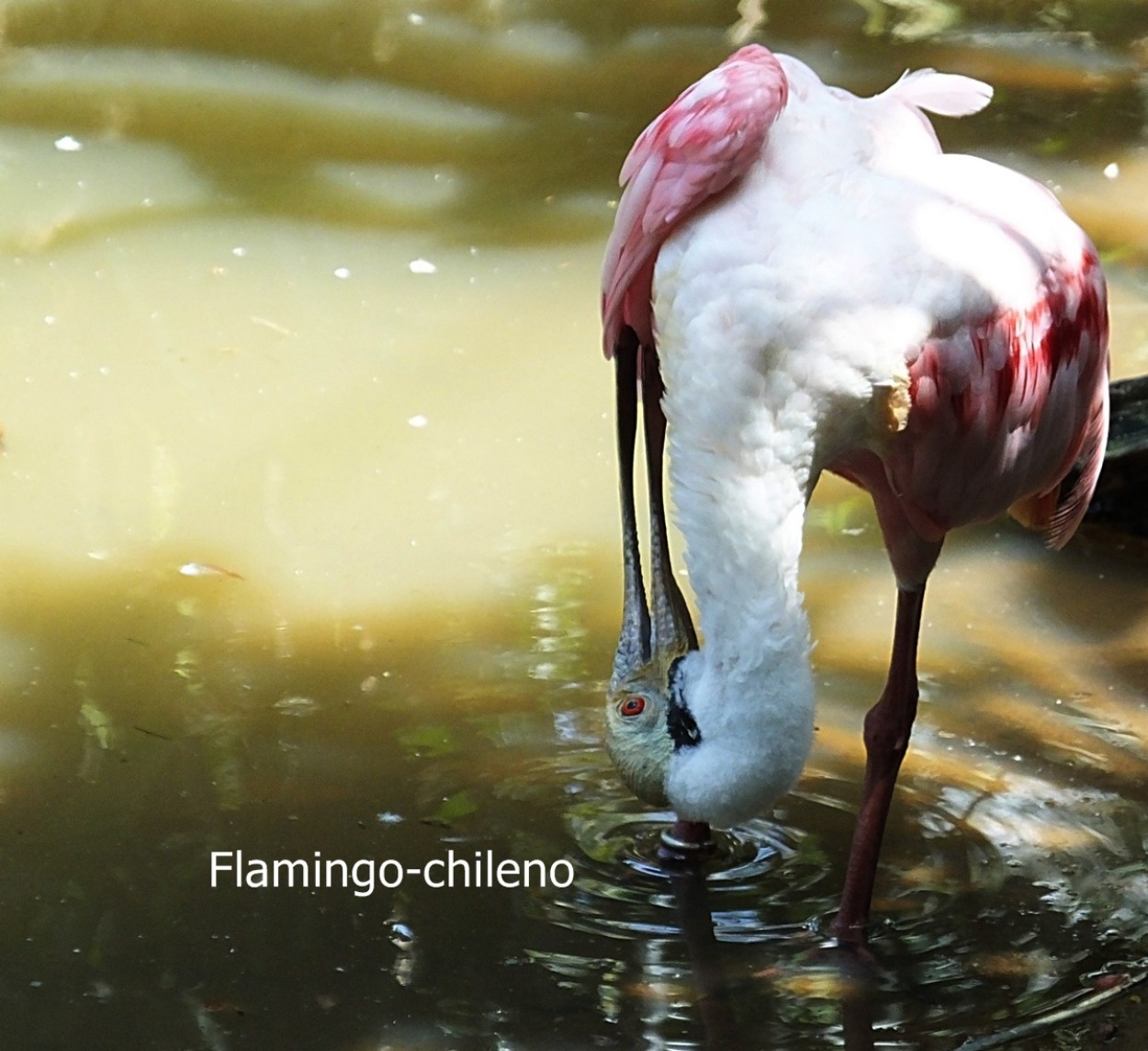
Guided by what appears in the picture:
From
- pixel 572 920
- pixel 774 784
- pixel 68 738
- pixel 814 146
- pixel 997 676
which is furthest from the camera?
pixel 997 676

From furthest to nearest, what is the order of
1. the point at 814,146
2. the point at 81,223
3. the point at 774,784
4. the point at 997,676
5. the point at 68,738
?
1. the point at 81,223
2. the point at 997,676
3. the point at 68,738
4. the point at 814,146
5. the point at 774,784

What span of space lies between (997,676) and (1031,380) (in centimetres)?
142

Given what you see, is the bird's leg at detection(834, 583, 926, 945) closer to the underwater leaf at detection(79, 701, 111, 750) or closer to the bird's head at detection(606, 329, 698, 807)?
the bird's head at detection(606, 329, 698, 807)

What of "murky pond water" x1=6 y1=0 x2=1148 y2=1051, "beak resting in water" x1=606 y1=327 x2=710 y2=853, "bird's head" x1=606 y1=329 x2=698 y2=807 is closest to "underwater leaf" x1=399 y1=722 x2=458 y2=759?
"murky pond water" x1=6 y1=0 x2=1148 y2=1051

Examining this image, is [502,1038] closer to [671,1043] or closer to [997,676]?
[671,1043]

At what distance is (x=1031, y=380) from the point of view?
421cm

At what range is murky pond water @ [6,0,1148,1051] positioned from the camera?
4.10 meters

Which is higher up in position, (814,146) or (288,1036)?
(814,146)

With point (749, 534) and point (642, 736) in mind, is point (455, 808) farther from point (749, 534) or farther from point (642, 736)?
point (749, 534)

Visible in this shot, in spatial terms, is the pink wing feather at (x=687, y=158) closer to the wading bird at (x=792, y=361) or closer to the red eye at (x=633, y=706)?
the wading bird at (x=792, y=361)

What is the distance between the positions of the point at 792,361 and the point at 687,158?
20.2 inches

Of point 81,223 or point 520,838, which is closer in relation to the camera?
point 520,838

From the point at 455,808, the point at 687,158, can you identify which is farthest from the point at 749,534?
the point at 455,808

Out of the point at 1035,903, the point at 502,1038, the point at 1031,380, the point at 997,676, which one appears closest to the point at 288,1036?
the point at 502,1038
